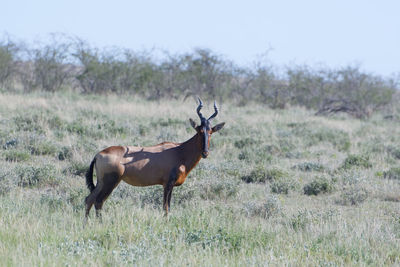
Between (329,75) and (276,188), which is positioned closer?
(276,188)

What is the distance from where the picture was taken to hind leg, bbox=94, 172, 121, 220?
7.18 metres

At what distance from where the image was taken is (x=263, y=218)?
26.0 feet

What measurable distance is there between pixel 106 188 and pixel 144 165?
0.64m

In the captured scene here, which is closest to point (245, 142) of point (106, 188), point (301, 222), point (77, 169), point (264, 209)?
point (77, 169)

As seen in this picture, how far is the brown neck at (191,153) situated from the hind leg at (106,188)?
1.08 meters

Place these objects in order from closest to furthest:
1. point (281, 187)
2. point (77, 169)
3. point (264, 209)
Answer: point (264, 209), point (281, 187), point (77, 169)

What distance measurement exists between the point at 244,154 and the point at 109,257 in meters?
8.86

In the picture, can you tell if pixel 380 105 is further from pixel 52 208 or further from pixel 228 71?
pixel 52 208

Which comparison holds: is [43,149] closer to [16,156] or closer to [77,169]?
[16,156]

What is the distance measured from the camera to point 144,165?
743 cm

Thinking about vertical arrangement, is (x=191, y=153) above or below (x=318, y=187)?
above

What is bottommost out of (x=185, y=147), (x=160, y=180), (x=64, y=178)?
(x=64, y=178)

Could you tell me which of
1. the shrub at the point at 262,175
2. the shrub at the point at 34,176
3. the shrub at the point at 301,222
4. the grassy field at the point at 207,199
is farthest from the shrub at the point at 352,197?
the shrub at the point at 34,176

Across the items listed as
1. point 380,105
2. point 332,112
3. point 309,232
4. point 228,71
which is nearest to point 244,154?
point 309,232
